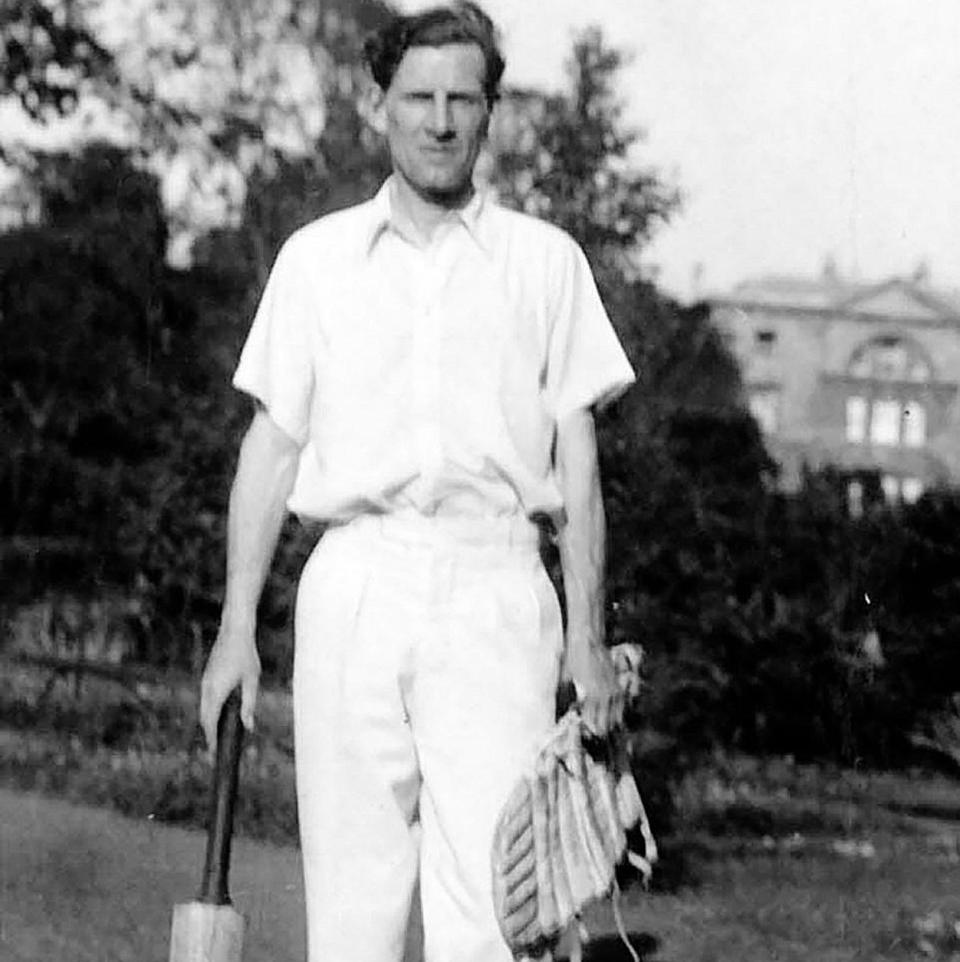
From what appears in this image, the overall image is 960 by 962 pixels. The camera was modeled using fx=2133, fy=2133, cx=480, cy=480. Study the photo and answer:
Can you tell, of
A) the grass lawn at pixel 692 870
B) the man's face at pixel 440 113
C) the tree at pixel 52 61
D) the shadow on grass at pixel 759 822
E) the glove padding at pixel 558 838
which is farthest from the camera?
the tree at pixel 52 61

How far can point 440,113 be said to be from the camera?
306 centimetres

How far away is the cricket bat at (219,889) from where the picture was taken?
3139mm

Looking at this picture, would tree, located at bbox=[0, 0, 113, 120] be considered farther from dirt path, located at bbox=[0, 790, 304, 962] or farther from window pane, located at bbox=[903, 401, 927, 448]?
window pane, located at bbox=[903, 401, 927, 448]

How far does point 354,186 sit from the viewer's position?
16.3 feet

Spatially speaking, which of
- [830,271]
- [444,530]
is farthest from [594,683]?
[830,271]

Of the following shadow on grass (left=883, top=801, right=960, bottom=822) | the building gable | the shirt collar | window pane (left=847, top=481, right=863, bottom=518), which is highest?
the building gable

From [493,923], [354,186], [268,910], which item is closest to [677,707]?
[268,910]

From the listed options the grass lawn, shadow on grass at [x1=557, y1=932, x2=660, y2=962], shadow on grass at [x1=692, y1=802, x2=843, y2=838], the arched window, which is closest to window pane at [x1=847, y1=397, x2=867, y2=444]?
the arched window

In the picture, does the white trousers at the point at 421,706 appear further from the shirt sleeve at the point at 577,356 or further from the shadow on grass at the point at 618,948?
the shadow on grass at the point at 618,948

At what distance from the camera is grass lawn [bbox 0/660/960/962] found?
4.72m

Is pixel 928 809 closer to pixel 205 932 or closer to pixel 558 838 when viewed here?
pixel 558 838

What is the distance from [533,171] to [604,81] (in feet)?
0.91

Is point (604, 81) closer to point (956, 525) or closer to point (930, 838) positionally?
point (956, 525)

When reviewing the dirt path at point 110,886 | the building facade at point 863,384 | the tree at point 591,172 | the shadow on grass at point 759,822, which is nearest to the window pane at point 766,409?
the building facade at point 863,384
